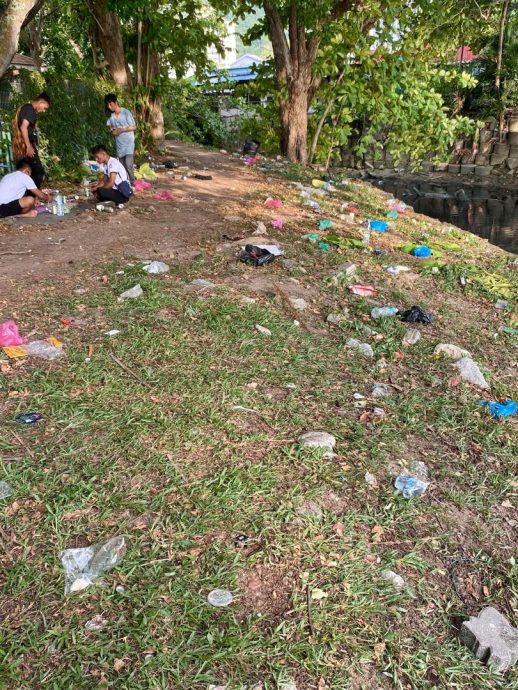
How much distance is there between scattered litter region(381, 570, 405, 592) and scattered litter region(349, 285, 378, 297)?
2.41m

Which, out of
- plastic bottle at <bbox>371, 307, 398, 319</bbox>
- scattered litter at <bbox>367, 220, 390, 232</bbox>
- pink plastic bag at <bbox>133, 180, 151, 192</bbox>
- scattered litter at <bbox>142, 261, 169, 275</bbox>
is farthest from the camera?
pink plastic bag at <bbox>133, 180, 151, 192</bbox>

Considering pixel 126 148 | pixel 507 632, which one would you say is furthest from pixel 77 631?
pixel 126 148

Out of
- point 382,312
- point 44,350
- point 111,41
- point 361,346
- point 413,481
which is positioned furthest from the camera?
point 111,41

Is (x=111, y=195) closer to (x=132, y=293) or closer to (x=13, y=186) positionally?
(x=13, y=186)

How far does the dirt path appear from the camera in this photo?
4039 millimetres

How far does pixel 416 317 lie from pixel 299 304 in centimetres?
74

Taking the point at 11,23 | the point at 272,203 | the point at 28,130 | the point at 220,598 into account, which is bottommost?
the point at 220,598

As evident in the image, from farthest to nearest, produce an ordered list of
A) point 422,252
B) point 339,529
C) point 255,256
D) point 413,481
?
1. point 422,252
2. point 255,256
3. point 413,481
4. point 339,529

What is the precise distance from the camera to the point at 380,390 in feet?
9.17

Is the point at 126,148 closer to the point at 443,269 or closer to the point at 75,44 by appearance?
the point at 443,269

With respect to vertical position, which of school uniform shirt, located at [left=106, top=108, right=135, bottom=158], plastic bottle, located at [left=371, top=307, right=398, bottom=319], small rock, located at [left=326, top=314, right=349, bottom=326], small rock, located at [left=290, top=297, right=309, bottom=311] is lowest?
plastic bottle, located at [left=371, top=307, right=398, bottom=319]

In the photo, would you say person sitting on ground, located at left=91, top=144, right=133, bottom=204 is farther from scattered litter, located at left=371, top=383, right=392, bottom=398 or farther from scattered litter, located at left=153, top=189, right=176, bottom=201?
scattered litter, located at left=371, top=383, right=392, bottom=398

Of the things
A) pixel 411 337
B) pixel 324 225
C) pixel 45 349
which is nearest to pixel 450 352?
pixel 411 337

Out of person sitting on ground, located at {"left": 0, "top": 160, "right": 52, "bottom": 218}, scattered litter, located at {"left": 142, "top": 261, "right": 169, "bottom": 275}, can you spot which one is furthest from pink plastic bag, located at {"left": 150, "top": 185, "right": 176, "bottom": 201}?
scattered litter, located at {"left": 142, "top": 261, "right": 169, "bottom": 275}
